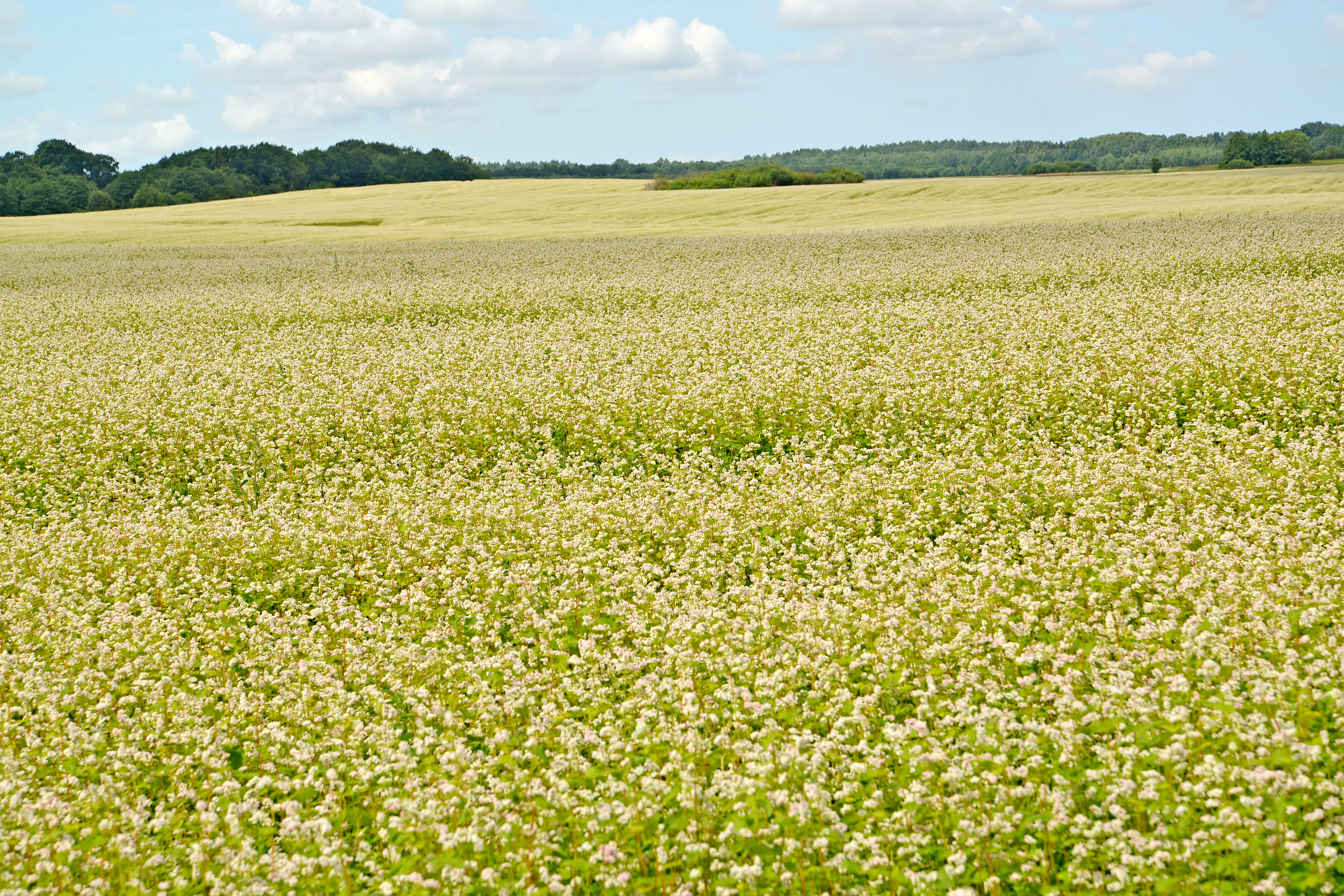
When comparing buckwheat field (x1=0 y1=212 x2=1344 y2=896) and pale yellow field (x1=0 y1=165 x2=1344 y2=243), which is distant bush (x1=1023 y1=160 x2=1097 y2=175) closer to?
pale yellow field (x1=0 y1=165 x2=1344 y2=243)

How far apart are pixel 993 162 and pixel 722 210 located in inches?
4722

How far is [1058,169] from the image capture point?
11338 centimetres

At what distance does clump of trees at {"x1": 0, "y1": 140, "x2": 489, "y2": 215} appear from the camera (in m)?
104

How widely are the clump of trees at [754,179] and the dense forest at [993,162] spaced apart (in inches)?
988

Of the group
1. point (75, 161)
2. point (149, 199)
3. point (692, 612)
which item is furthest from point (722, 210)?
point (75, 161)

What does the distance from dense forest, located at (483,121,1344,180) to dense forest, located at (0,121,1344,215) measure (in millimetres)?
448

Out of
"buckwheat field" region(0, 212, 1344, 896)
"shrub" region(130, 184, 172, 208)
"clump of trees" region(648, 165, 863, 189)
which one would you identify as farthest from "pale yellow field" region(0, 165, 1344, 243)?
"buckwheat field" region(0, 212, 1344, 896)

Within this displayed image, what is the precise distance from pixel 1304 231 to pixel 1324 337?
849 inches

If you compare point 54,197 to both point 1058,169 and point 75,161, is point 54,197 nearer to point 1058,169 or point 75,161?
point 75,161

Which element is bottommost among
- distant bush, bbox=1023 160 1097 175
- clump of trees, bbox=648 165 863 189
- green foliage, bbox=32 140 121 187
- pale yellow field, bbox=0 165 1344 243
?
pale yellow field, bbox=0 165 1344 243

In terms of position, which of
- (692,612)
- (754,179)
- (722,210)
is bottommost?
(692,612)

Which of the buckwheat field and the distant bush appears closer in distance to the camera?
the buckwheat field

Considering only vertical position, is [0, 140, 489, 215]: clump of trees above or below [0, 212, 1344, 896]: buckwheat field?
above

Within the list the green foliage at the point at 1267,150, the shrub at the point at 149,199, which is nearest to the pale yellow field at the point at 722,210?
the shrub at the point at 149,199
